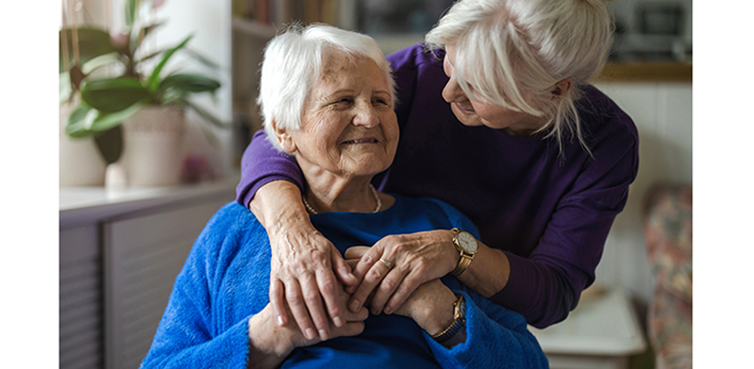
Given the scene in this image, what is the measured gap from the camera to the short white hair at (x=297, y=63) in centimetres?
107

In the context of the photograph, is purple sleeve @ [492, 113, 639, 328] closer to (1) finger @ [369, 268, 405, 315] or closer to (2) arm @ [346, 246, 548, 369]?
(2) arm @ [346, 246, 548, 369]

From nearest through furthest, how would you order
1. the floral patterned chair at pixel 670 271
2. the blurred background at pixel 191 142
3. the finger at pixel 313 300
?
1. the finger at pixel 313 300
2. the blurred background at pixel 191 142
3. the floral patterned chair at pixel 670 271

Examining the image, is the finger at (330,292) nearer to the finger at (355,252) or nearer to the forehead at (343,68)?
the finger at (355,252)

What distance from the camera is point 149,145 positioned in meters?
1.87

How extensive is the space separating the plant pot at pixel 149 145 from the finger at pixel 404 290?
1251mm

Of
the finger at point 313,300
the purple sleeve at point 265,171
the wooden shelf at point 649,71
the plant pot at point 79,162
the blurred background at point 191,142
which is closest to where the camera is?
the finger at point 313,300

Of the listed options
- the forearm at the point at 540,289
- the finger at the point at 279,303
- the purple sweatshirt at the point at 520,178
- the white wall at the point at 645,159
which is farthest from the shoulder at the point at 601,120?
the white wall at the point at 645,159

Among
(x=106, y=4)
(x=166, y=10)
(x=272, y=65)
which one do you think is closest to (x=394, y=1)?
(x=166, y=10)

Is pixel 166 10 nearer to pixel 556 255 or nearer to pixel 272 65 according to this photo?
pixel 272 65

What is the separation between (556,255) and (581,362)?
1275 mm

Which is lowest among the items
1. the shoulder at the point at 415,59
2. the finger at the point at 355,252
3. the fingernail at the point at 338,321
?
the fingernail at the point at 338,321

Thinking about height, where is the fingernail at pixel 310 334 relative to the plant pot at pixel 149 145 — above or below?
below

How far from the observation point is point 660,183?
2771mm

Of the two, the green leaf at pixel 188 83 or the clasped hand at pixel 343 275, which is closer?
the clasped hand at pixel 343 275
